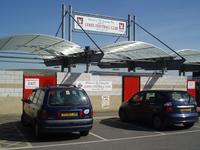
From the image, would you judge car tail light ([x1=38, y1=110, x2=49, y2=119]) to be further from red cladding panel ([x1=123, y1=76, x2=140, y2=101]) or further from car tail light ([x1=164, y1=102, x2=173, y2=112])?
red cladding panel ([x1=123, y1=76, x2=140, y2=101])

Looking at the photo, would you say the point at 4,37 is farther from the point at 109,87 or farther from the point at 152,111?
the point at 152,111

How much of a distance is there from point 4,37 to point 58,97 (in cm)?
1019

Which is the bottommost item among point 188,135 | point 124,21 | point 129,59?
point 188,135

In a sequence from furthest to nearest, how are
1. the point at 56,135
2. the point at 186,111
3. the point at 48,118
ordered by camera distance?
1. the point at 186,111
2. the point at 56,135
3. the point at 48,118

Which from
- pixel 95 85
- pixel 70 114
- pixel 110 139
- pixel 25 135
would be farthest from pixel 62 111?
pixel 95 85

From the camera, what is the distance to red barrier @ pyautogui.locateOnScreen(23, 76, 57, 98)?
57.0 feet

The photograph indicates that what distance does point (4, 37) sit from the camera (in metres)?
19.8

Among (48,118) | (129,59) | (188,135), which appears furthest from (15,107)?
(129,59)

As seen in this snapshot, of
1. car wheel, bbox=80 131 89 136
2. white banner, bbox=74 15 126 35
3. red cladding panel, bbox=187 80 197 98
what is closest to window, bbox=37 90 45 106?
car wheel, bbox=80 131 89 136

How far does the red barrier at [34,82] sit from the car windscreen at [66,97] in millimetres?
6404

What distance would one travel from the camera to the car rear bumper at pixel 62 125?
10211mm

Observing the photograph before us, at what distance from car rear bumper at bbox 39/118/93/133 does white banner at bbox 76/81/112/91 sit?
832 cm

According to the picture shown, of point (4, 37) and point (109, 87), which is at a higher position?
point (4, 37)

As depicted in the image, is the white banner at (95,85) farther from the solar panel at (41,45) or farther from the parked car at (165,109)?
the parked car at (165,109)
